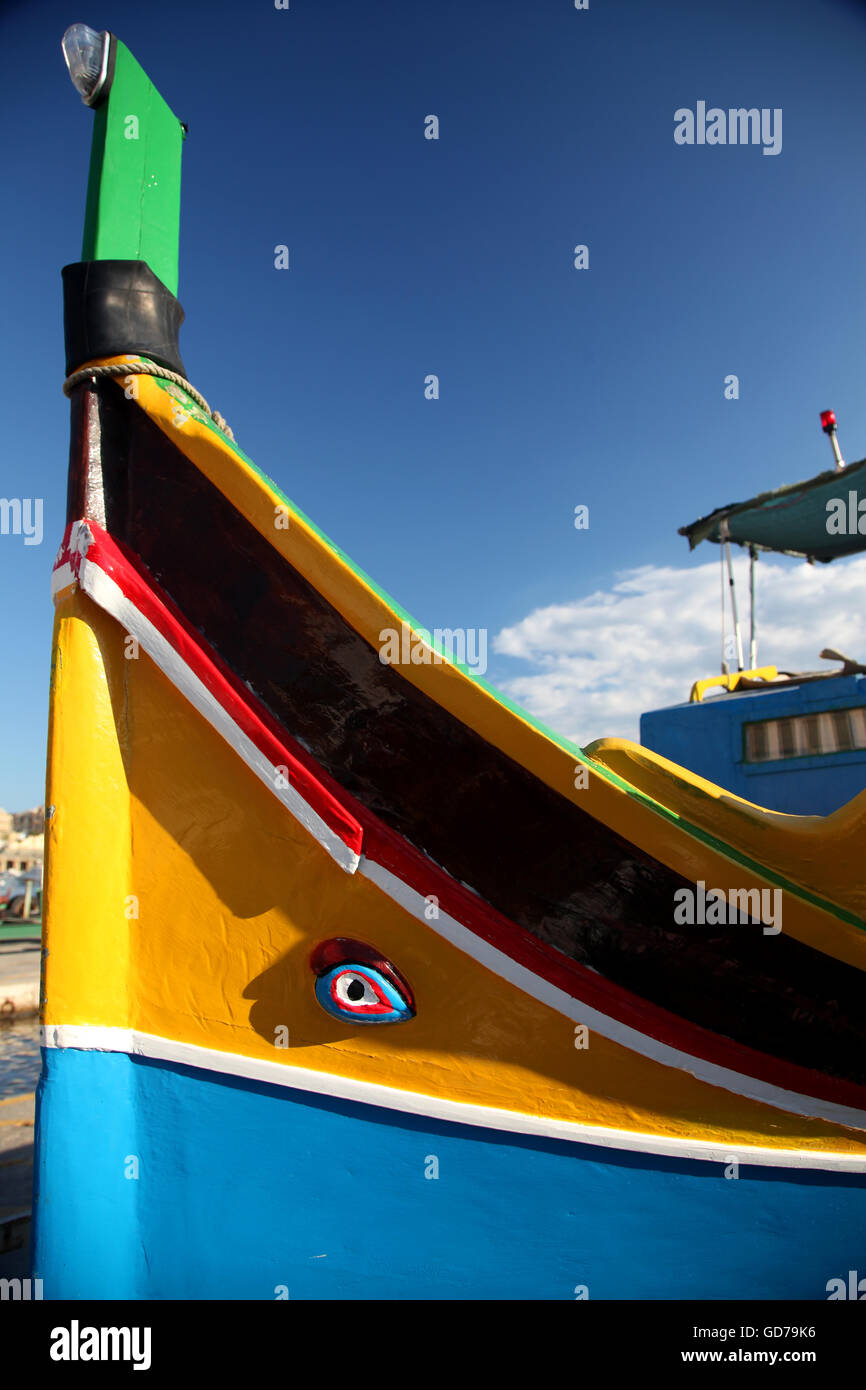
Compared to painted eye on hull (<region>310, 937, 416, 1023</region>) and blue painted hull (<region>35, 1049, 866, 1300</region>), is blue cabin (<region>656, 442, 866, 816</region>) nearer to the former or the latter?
blue painted hull (<region>35, 1049, 866, 1300</region>)

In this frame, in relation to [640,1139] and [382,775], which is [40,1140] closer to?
[382,775]

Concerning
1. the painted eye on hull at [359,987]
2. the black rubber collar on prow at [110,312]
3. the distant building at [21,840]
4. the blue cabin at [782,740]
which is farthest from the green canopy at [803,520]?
the distant building at [21,840]

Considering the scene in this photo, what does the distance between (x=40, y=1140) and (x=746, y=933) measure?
193 centimetres

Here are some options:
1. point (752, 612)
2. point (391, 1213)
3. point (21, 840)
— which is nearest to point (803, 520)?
point (752, 612)

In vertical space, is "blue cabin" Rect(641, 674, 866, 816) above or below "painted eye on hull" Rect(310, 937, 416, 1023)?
above

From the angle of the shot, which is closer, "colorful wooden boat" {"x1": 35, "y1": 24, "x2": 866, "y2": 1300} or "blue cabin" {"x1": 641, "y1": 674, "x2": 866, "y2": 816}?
"colorful wooden boat" {"x1": 35, "y1": 24, "x2": 866, "y2": 1300}

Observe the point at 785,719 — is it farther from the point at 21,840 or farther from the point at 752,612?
the point at 21,840

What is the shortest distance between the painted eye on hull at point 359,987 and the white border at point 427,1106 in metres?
0.17

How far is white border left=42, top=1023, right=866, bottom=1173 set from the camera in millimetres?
1782

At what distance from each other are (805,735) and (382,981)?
472cm

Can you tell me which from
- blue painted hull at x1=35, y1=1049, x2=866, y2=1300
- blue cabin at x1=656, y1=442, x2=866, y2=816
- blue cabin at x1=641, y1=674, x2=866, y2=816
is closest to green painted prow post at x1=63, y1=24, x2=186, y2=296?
blue painted hull at x1=35, y1=1049, x2=866, y2=1300

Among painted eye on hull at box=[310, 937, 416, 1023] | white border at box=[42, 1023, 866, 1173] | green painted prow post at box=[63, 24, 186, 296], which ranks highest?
green painted prow post at box=[63, 24, 186, 296]
